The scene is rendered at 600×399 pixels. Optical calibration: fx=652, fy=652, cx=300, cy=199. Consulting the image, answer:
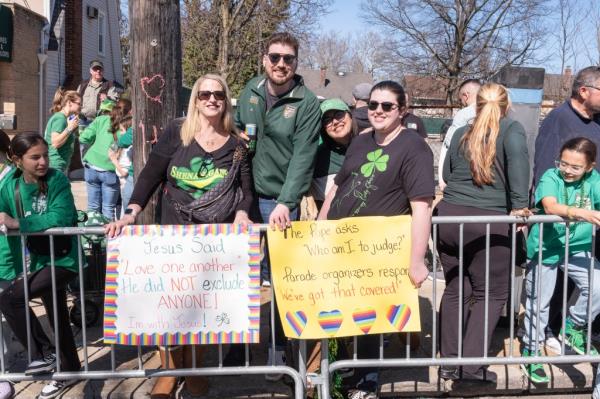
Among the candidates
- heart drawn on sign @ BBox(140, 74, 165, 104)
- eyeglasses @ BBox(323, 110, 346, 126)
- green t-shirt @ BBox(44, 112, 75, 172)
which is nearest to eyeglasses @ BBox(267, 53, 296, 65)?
eyeglasses @ BBox(323, 110, 346, 126)

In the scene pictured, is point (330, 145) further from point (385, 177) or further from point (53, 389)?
point (53, 389)

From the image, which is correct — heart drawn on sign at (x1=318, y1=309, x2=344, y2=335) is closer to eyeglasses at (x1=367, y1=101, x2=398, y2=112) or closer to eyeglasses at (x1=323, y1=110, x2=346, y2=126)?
eyeglasses at (x1=367, y1=101, x2=398, y2=112)

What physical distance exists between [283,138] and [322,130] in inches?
19.4

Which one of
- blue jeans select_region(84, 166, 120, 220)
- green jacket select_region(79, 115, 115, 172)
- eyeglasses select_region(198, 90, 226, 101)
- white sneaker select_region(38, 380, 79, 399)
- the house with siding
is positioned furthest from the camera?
the house with siding

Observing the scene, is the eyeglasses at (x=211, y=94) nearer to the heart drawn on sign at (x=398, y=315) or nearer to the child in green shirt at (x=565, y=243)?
the heart drawn on sign at (x=398, y=315)

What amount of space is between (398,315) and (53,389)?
2230 mm

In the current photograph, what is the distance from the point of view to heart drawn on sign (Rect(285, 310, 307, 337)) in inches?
149

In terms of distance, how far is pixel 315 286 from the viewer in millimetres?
3785

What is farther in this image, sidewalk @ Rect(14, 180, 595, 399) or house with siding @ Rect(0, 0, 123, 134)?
house with siding @ Rect(0, 0, 123, 134)

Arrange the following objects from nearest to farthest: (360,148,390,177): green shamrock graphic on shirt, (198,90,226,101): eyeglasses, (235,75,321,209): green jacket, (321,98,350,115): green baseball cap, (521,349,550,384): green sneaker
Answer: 1. (360,148,390,177): green shamrock graphic on shirt
2. (198,90,226,101): eyeglasses
3. (235,75,321,209): green jacket
4. (521,349,550,384): green sneaker
5. (321,98,350,115): green baseball cap

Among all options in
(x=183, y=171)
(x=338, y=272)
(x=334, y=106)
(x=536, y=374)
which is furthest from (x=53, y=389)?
(x=536, y=374)

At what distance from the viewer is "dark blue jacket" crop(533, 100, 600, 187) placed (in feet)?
15.4

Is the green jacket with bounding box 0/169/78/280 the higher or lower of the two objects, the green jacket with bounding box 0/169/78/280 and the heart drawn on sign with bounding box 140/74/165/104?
the lower

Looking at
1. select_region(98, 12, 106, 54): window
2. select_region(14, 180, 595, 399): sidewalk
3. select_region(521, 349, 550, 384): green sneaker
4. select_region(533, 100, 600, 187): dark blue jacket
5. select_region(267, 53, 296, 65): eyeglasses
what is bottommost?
select_region(14, 180, 595, 399): sidewalk
